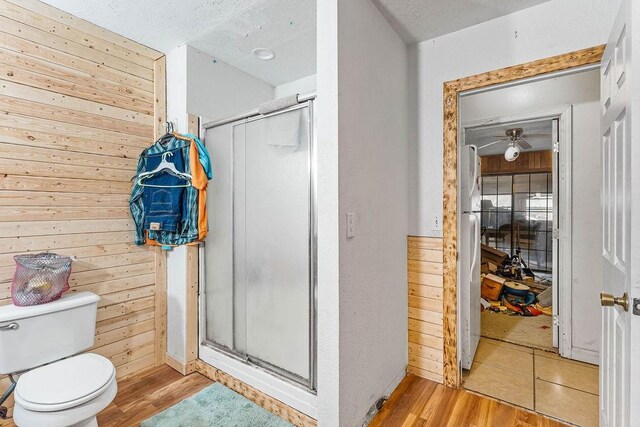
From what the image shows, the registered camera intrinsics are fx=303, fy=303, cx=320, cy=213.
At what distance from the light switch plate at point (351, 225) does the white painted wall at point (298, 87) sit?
1.68 metres

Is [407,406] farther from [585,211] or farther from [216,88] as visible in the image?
[216,88]

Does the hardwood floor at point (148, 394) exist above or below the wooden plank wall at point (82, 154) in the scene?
below

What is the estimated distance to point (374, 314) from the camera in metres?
1.82

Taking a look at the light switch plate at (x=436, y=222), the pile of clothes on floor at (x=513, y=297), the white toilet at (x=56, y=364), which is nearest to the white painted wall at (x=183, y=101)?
the white toilet at (x=56, y=364)

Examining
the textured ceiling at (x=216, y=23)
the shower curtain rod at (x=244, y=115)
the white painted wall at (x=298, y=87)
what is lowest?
the shower curtain rod at (x=244, y=115)

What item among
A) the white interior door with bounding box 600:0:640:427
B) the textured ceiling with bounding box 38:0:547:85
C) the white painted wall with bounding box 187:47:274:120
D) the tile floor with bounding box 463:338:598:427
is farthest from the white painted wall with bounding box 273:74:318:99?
the tile floor with bounding box 463:338:598:427

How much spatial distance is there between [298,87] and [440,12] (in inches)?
56.3

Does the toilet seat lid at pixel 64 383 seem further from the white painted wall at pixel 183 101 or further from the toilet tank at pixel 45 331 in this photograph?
the white painted wall at pixel 183 101

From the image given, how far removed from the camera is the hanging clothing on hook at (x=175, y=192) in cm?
217

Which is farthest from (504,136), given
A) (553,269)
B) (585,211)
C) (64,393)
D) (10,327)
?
(10,327)

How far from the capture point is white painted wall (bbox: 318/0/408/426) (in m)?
1.49

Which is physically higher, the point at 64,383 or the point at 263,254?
the point at 263,254

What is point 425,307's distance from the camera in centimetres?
222

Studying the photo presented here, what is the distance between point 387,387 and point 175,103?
102 inches
